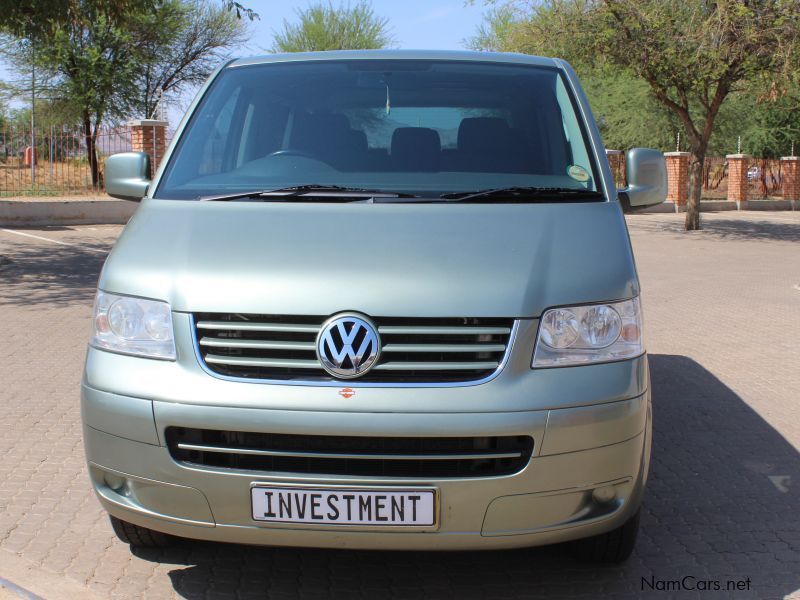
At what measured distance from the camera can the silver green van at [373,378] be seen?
2.99m

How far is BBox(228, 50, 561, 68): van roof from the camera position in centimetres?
470

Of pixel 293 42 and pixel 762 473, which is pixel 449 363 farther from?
pixel 293 42

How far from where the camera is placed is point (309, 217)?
11.6ft

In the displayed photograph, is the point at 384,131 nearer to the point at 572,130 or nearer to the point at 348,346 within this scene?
the point at 572,130

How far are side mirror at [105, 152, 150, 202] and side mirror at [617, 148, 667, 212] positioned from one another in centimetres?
223

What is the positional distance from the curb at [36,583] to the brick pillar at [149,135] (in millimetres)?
22239

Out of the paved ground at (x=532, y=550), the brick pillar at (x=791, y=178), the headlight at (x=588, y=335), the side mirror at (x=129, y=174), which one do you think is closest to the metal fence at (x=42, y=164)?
the paved ground at (x=532, y=550)

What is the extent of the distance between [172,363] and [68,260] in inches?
511

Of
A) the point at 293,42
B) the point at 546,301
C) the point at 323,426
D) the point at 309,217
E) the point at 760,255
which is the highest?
the point at 293,42

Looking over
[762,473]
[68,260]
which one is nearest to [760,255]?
[68,260]

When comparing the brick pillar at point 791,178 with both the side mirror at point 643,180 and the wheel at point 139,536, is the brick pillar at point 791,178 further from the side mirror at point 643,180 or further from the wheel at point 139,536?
the wheel at point 139,536

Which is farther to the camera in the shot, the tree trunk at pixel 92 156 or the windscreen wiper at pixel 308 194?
the tree trunk at pixel 92 156

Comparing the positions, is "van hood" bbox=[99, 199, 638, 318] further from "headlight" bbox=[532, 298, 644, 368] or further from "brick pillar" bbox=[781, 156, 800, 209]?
"brick pillar" bbox=[781, 156, 800, 209]

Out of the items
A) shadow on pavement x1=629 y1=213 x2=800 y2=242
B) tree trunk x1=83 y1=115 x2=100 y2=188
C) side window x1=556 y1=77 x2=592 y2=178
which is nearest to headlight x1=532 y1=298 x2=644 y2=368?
side window x1=556 y1=77 x2=592 y2=178
